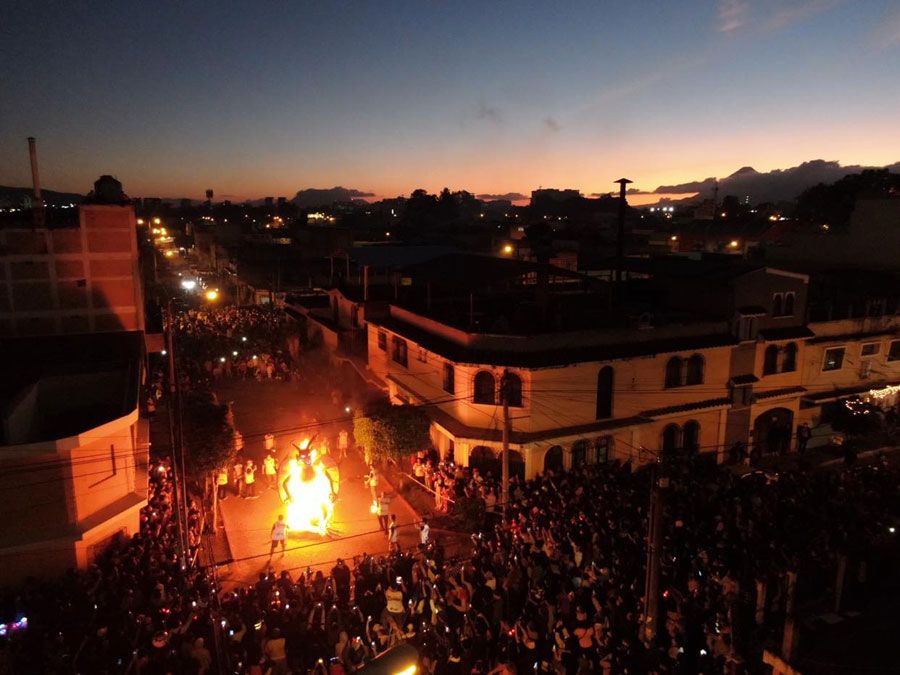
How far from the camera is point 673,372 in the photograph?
22.7 metres

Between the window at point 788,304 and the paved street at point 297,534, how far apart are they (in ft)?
54.1

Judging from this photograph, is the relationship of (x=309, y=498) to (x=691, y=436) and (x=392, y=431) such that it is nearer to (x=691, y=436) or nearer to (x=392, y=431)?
(x=392, y=431)

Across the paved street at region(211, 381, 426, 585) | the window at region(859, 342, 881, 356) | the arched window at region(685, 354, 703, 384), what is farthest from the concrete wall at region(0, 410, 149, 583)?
the window at region(859, 342, 881, 356)

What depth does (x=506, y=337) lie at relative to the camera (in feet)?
67.4

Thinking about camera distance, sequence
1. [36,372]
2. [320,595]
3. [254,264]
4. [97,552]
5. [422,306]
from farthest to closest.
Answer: [254,264]
[422,306]
[36,372]
[97,552]
[320,595]

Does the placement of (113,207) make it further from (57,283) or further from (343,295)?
(343,295)

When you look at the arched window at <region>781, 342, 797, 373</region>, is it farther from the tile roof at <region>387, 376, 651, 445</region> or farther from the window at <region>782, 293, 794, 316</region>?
the tile roof at <region>387, 376, 651, 445</region>

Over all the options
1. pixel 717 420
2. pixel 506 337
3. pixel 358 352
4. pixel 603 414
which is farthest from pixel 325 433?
pixel 717 420

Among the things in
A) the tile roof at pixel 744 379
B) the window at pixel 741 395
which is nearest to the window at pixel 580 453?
the window at pixel 741 395

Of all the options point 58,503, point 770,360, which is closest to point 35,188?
point 58,503

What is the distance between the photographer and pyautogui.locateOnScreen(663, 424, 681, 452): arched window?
23.2 metres

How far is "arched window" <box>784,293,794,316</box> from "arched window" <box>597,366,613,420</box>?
871cm

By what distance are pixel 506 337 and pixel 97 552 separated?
12.6 metres

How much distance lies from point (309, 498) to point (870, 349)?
23.9 metres
